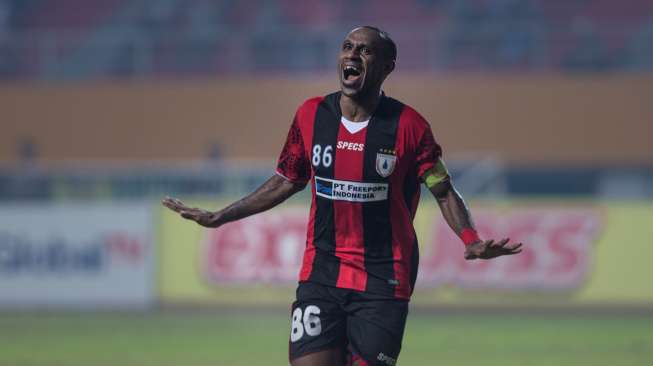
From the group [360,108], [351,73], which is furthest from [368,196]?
[351,73]

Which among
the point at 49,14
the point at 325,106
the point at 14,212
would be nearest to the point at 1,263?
the point at 14,212

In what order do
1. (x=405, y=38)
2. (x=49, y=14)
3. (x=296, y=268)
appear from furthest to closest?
(x=49, y=14) < (x=405, y=38) < (x=296, y=268)

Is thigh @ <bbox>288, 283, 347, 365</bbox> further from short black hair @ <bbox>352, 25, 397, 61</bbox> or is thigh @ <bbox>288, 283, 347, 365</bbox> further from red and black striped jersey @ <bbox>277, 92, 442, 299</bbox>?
short black hair @ <bbox>352, 25, 397, 61</bbox>

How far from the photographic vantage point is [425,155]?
668 cm

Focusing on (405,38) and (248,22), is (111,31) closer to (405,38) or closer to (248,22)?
(248,22)

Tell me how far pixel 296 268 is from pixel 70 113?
435 inches

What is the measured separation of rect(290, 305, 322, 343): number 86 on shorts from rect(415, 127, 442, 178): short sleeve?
2.80 ft

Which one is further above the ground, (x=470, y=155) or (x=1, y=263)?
(x=470, y=155)

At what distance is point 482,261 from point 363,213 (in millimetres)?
14255

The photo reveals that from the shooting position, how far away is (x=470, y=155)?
2975cm

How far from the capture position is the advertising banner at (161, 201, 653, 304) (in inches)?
816

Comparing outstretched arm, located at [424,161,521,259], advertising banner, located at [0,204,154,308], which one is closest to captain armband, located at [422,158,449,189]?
outstretched arm, located at [424,161,521,259]

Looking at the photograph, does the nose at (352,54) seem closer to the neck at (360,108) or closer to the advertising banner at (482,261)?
the neck at (360,108)

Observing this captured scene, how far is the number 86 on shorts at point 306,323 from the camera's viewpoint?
656 cm
